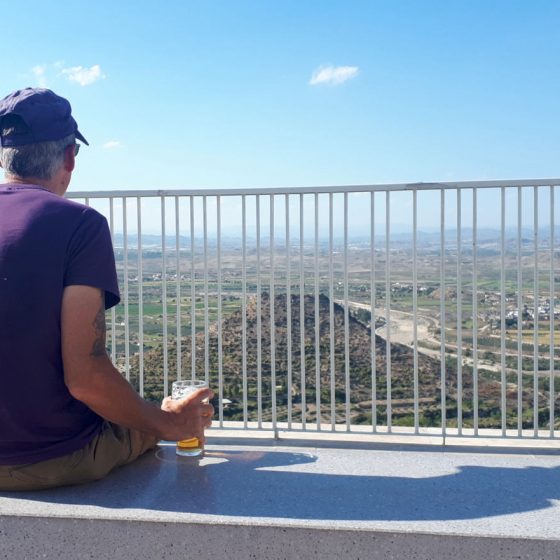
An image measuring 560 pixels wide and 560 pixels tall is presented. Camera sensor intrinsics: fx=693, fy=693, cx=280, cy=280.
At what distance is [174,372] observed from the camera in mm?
4441

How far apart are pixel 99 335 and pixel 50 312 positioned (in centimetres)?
19

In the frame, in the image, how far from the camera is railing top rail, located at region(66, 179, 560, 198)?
3.86 metres

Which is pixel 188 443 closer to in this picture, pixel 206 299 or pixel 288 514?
pixel 288 514

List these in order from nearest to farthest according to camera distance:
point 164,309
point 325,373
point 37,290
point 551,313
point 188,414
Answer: point 37,290 < point 188,414 < point 551,313 < point 164,309 < point 325,373

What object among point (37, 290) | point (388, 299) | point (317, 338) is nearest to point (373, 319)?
point (388, 299)

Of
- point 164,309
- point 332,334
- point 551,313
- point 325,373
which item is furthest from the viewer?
point 325,373

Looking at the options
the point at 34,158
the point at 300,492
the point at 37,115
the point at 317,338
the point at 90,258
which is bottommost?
the point at 300,492

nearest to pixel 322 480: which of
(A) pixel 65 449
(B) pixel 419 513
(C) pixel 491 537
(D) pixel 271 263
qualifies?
(B) pixel 419 513

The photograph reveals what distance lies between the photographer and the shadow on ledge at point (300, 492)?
2.56 metres

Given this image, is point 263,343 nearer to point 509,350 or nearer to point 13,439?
point 509,350

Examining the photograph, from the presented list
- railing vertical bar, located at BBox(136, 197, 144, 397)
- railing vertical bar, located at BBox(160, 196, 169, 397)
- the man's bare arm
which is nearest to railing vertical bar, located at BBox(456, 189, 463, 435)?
railing vertical bar, located at BBox(160, 196, 169, 397)

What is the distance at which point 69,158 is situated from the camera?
2.76m

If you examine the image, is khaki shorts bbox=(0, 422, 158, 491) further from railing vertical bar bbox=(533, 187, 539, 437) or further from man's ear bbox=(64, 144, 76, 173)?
railing vertical bar bbox=(533, 187, 539, 437)

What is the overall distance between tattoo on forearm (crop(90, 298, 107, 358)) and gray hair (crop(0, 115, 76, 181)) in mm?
600
